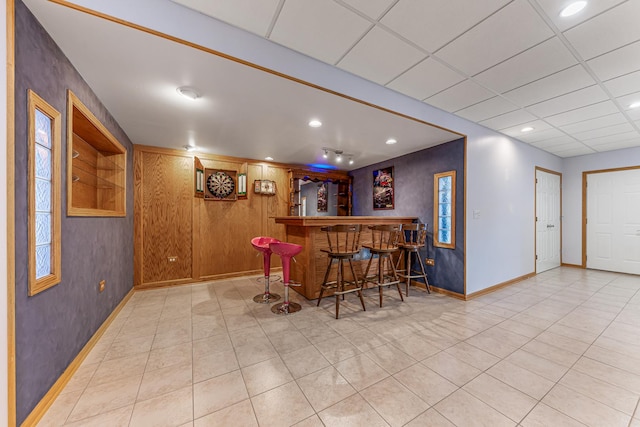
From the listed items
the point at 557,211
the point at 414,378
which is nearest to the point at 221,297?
the point at 414,378

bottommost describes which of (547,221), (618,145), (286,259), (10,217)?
(286,259)

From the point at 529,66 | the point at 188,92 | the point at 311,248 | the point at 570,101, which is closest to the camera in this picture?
the point at 529,66

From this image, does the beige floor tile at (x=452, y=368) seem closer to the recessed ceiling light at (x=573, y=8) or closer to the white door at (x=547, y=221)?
the recessed ceiling light at (x=573, y=8)

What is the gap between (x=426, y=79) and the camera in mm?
2469

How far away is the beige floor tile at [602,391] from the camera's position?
1.59 m

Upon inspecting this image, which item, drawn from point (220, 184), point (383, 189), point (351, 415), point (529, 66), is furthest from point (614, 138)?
point (220, 184)

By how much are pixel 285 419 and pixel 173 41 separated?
2.65 meters

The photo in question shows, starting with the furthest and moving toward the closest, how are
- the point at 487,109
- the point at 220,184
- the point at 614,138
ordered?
the point at 220,184 < the point at 614,138 < the point at 487,109

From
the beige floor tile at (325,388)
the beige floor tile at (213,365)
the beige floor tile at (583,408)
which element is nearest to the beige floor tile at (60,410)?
the beige floor tile at (213,365)

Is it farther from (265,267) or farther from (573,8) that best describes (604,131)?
(265,267)

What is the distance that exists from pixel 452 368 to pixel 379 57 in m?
2.78

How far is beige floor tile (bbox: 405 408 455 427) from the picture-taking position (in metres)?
1.42

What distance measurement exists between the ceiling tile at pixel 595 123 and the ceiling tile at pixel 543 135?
0.42 ft

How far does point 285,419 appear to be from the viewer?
1461 mm
